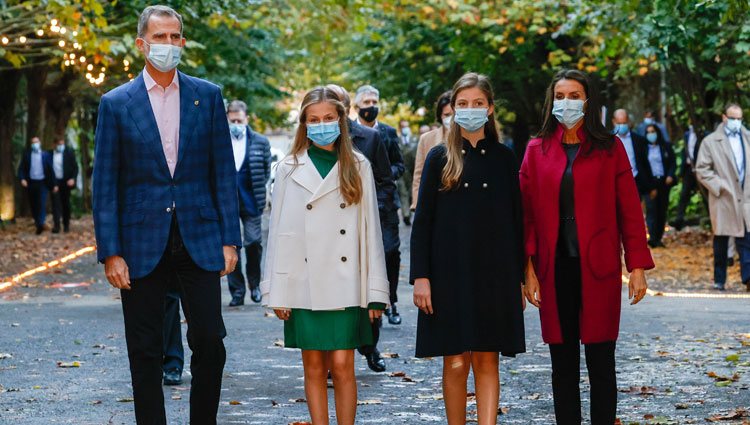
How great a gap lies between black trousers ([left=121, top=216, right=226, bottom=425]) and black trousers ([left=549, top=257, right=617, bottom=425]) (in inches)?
65.4

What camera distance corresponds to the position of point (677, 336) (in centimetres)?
1216

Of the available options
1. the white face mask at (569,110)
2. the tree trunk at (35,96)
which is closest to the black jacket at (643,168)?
the white face mask at (569,110)

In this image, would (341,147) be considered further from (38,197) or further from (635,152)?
(38,197)

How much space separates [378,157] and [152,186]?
12.3 ft

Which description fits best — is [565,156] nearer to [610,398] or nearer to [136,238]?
[610,398]

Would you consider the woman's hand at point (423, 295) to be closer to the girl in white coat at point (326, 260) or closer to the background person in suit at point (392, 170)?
the girl in white coat at point (326, 260)

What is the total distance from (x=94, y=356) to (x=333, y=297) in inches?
179

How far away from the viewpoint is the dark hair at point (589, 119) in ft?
23.4

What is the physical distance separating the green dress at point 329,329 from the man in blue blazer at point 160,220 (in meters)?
0.54

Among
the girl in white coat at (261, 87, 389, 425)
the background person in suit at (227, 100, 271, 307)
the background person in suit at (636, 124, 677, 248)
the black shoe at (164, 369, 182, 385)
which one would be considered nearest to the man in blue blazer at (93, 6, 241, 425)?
the girl in white coat at (261, 87, 389, 425)

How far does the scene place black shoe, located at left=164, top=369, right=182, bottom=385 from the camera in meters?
9.51

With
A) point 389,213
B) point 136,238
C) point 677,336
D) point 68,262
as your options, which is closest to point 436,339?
point 136,238

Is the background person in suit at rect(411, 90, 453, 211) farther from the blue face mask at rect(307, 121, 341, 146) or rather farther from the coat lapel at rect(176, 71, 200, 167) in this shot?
the coat lapel at rect(176, 71, 200, 167)

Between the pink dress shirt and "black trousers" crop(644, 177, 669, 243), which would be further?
"black trousers" crop(644, 177, 669, 243)
